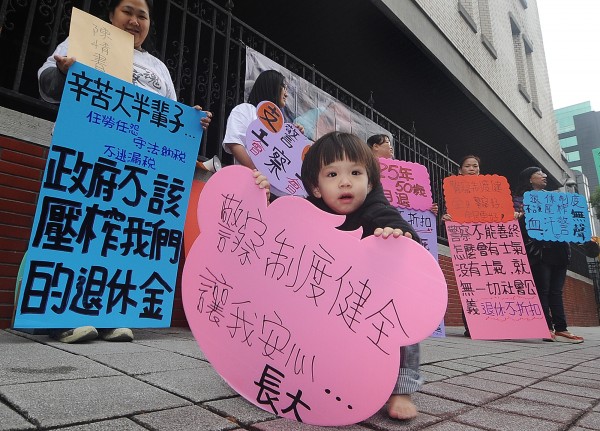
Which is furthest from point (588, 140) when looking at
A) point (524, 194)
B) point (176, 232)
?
point (176, 232)

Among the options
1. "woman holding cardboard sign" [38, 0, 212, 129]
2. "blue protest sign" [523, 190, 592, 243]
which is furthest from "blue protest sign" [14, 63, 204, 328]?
"blue protest sign" [523, 190, 592, 243]

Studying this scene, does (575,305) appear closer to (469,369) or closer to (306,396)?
(469,369)

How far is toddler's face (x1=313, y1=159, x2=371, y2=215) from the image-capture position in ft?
4.45

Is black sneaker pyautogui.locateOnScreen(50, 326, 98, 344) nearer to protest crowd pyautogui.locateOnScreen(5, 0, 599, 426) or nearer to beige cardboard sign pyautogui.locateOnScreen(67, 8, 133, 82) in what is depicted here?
protest crowd pyautogui.locateOnScreen(5, 0, 599, 426)

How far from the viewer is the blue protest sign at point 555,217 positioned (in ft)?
14.0

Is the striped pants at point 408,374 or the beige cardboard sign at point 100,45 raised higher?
the beige cardboard sign at point 100,45

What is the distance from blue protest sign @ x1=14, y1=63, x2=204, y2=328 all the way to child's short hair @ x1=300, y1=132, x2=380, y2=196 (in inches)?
47.1

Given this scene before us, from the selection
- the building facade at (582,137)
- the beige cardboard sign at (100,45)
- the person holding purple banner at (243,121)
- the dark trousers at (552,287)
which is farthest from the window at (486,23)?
the building facade at (582,137)

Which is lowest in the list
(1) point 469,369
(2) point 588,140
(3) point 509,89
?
(1) point 469,369

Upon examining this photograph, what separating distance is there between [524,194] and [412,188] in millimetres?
1349

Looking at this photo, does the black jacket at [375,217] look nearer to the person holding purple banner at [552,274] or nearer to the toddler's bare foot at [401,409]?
the toddler's bare foot at [401,409]

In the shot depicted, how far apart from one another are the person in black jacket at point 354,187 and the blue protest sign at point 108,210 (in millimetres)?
1215

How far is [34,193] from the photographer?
241 centimetres

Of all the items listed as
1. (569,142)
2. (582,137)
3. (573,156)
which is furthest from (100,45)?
(569,142)
